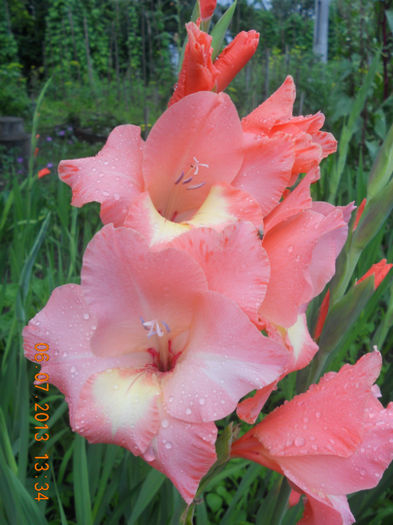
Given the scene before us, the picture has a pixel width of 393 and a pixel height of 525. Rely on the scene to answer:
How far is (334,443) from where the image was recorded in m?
0.51

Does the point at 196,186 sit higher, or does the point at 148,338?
the point at 196,186

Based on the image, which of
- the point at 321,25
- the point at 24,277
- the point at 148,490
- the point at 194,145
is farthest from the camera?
the point at 321,25

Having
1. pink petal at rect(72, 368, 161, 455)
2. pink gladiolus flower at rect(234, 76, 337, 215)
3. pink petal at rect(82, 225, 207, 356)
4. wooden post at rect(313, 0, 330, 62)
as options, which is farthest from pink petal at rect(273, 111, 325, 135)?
wooden post at rect(313, 0, 330, 62)

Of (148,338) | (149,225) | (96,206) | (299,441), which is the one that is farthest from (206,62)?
(96,206)

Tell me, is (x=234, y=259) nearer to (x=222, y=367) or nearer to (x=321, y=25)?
(x=222, y=367)

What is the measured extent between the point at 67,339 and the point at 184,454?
16 cm

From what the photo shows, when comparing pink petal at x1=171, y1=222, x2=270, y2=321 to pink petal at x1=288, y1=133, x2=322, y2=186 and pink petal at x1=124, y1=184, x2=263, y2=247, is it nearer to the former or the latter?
pink petal at x1=124, y1=184, x2=263, y2=247

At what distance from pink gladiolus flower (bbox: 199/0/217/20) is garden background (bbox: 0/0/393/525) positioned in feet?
0.99

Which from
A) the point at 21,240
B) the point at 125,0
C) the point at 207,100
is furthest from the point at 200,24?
the point at 125,0

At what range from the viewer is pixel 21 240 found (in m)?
1.64

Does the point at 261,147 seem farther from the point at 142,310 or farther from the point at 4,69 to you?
the point at 4,69

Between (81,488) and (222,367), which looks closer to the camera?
(222,367)

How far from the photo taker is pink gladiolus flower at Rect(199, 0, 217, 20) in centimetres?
58

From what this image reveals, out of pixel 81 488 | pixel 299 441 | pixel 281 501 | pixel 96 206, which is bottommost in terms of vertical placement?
pixel 96 206
